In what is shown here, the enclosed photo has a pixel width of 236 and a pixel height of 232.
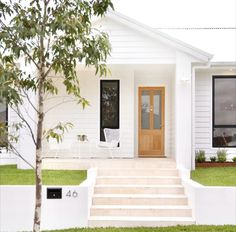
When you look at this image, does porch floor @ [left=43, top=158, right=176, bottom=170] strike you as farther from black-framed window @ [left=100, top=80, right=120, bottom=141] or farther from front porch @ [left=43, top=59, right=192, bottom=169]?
black-framed window @ [left=100, top=80, right=120, bottom=141]

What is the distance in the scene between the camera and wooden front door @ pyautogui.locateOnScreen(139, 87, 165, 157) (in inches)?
664

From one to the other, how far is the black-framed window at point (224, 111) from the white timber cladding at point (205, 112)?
0.22m

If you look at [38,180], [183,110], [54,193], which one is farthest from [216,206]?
[38,180]

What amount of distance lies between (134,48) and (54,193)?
6057 mm

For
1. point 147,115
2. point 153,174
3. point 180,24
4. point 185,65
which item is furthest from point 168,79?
point 180,24

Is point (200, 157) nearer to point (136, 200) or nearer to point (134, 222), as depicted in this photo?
point (136, 200)

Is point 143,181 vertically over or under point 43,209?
over

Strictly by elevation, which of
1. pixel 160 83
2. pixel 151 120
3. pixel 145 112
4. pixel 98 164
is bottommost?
pixel 98 164

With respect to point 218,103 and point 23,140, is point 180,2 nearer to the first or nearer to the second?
point 218,103

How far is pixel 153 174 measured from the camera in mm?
12797

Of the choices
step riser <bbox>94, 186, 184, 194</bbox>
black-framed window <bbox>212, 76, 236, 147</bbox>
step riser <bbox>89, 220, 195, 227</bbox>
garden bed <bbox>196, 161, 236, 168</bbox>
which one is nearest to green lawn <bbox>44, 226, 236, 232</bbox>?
step riser <bbox>89, 220, 195, 227</bbox>

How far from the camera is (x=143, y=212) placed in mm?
10672

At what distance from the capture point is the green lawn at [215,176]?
1209 centimetres

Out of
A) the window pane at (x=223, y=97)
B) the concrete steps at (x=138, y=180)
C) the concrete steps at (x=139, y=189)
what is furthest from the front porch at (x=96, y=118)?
the concrete steps at (x=139, y=189)
